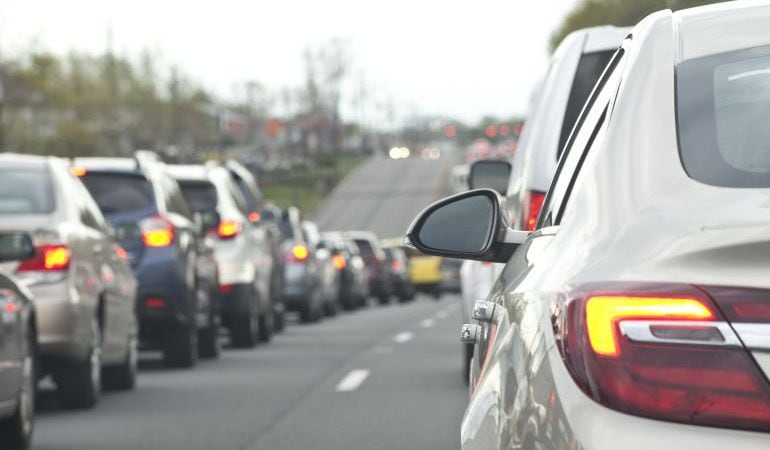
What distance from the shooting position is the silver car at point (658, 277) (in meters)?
2.84

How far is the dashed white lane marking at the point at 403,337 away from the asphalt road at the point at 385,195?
82.7 metres

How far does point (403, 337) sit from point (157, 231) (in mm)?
6829

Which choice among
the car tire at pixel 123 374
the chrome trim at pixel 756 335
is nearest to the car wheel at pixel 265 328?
the car tire at pixel 123 374

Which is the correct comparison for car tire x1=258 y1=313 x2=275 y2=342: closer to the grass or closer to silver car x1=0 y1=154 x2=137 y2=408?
silver car x1=0 y1=154 x2=137 y2=408

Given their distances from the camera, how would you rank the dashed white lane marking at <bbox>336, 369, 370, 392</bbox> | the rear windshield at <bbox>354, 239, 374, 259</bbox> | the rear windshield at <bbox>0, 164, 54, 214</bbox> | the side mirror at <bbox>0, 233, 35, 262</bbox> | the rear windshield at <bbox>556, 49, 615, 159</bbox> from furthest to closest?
the rear windshield at <bbox>354, 239, 374, 259</bbox>
the dashed white lane marking at <bbox>336, 369, 370, 392</bbox>
the rear windshield at <bbox>0, 164, 54, 214</bbox>
the side mirror at <bbox>0, 233, 35, 262</bbox>
the rear windshield at <bbox>556, 49, 615, 159</bbox>

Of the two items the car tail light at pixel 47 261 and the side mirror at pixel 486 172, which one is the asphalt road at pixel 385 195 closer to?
the car tail light at pixel 47 261

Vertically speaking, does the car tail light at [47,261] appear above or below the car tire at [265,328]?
above

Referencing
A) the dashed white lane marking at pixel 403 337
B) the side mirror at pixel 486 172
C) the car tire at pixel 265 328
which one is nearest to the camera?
the side mirror at pixel 486 172

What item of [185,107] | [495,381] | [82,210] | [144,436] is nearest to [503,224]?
[495,381]

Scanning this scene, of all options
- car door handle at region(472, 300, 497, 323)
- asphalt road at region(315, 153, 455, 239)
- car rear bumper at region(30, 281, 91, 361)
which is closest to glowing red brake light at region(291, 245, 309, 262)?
car rear bumper at region(30, 281, 91, 361)

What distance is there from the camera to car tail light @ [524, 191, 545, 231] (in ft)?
27.3

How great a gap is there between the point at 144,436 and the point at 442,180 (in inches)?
4993

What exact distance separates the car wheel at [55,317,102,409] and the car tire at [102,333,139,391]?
1.27 meters

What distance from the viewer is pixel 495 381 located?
362 centimetres
